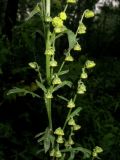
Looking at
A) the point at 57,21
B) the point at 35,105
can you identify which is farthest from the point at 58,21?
the point at 35,105

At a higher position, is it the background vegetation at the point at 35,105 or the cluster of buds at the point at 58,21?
the cluster of buds at the point at 58,21

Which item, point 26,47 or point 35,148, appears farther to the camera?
point 26,47

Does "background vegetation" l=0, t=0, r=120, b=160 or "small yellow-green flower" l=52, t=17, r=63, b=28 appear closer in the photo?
"small yellow-green flower" l=52, t=17, r=63, b=28

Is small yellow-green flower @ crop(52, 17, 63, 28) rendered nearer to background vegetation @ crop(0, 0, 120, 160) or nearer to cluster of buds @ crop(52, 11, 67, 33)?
cluster of buds @ crop(52, 11, 67, 33)

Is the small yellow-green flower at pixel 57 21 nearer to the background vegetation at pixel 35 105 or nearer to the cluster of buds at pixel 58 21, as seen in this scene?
the cluster of buds at pixel 58 21

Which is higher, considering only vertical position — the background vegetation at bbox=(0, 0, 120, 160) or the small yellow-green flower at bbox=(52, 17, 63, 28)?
the small yellow-green flower at bbox=(52, 17, 63, 28)

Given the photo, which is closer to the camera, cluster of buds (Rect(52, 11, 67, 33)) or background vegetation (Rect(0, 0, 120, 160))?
cluster of buds (Rect(52, 11, 67, 33))

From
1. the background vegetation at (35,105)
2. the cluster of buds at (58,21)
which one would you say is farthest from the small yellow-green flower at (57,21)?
the background vegetation at (35,105)

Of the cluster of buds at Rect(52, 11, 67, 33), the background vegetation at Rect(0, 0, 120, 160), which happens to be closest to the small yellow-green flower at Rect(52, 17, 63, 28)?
the cluster of buds at Rect(52, 11, 67, 33)

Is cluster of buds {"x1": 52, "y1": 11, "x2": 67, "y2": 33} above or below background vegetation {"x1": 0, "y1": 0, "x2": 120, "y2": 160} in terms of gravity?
above

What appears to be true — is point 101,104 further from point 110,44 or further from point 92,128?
point 110,44

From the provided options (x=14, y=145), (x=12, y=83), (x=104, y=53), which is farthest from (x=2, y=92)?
(x=104, y=53)
